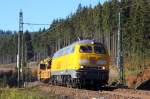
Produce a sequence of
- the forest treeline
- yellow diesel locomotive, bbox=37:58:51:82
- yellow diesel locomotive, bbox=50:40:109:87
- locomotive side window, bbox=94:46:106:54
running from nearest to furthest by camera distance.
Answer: yellow diesel locomotive, bbox=50:40:109:87 → locomotive side window, bbox=94:46:106:54 → yellow diesel locomotive, bbox=37:58:51:82 → the forest treeline

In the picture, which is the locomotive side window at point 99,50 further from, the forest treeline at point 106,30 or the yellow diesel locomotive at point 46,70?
the yellow diesel locomotive at point 46,70

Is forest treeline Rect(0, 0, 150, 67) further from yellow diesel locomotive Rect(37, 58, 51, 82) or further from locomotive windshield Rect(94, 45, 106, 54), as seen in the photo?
locomotive windshield Rect(94, 45, 106, 54)

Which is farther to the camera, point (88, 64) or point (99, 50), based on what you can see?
point (99, 50)

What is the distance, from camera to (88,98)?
25000 millimetres

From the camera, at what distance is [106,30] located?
11388 centimetres

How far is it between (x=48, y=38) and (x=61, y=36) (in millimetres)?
12518

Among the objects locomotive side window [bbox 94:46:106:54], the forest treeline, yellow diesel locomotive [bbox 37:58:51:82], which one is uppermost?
the forest treeline

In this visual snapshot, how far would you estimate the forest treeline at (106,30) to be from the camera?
8462cm

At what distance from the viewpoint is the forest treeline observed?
84625mm

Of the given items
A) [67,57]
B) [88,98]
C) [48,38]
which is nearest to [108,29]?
[48,38]

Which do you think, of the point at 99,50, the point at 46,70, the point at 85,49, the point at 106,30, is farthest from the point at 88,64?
the point at 106,30

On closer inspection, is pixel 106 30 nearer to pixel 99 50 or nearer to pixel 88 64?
pixel 99 50

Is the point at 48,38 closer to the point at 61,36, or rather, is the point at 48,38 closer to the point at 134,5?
the point at 61,36

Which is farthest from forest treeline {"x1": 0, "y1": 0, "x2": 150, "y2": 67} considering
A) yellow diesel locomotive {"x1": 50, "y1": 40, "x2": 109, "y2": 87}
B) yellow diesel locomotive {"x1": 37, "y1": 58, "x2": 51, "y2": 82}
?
yellow diesel locomotive {"x1": 50, "y1": 40, "x2": 109, "y2": 87}
